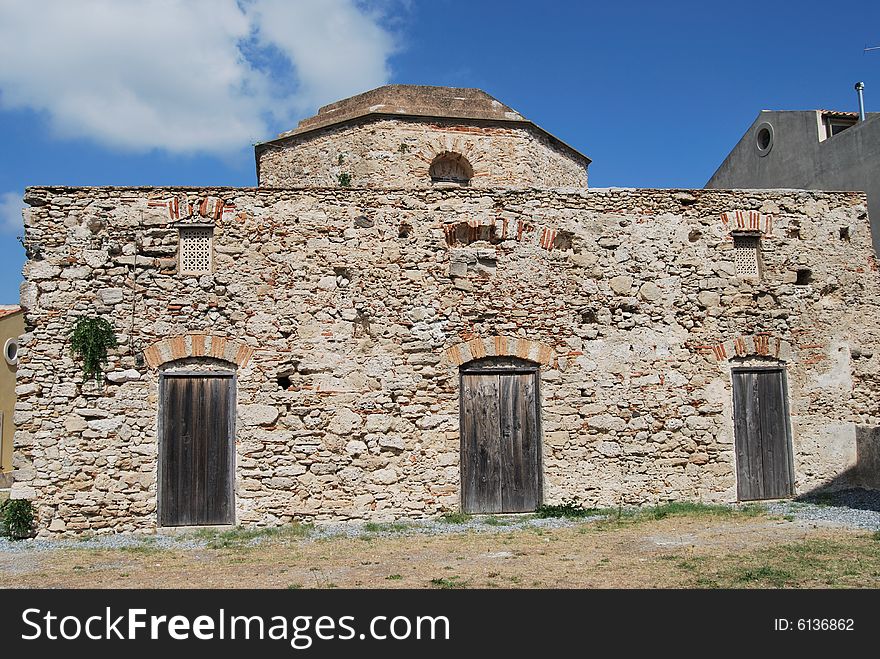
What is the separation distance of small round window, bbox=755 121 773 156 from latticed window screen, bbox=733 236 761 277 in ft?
23.1

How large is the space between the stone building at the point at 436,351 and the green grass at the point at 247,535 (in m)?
0.19

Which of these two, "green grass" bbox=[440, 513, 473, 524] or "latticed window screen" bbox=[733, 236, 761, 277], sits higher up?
"latticed window screen" bbox=[733, 236, 761, 277]

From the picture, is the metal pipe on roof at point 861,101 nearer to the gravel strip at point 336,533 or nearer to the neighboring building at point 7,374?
the gravel strip at point 336,533

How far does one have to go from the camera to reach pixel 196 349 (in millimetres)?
9133

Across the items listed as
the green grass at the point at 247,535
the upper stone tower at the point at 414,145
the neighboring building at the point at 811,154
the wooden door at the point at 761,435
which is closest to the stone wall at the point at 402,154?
the upper stone tower at the point at 414,145

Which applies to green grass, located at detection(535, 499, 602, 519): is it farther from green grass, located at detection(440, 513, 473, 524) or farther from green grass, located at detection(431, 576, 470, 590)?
green grass, located at detection(431, 576, 470, 590)

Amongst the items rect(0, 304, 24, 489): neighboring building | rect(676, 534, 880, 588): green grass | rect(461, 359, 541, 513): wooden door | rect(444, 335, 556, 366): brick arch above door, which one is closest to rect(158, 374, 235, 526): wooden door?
rect(444, 335, 556, 366): brick arch above door

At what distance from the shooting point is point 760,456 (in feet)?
33.2

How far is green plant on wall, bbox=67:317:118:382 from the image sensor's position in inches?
351

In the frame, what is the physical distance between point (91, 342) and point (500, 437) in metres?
5.33

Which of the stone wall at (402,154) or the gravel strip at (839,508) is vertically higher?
the stone wall at (402,154)

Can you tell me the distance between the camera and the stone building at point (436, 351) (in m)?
9.04

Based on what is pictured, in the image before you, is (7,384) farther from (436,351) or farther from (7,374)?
(436,351)

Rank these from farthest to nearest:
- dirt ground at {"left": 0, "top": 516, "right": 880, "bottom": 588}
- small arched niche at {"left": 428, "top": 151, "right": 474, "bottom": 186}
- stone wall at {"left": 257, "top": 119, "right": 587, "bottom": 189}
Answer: small arched niche at {"left": 428, "top": 151, "right": 474, "bottom": 186} < stone wall at {"left": 257, "top": 119, "right": 587, "bottom": 189} < dirt ground at {"left": 0, "top": 516, "right": 880, "bottom": 588}
